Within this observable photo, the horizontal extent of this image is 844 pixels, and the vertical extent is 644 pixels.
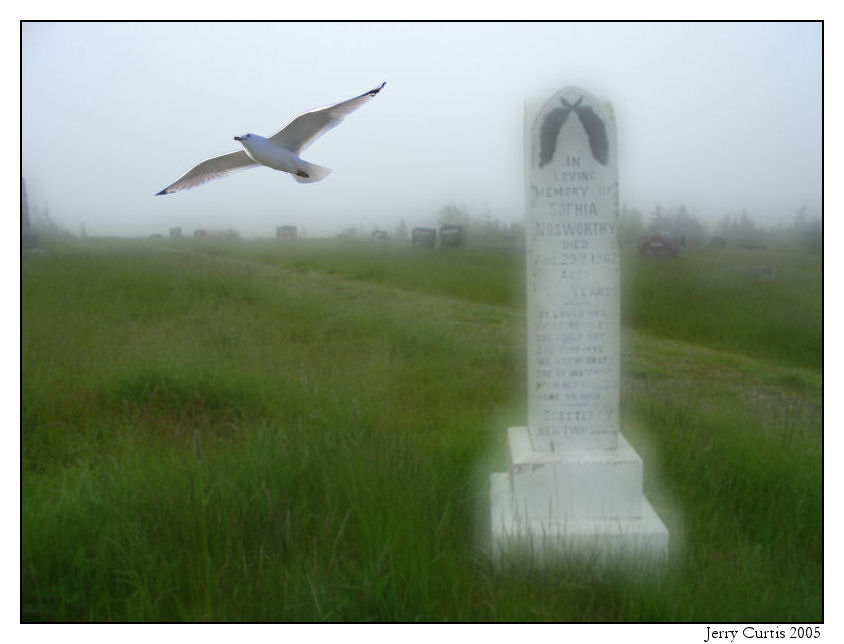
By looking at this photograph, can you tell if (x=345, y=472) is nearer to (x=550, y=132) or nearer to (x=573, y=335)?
(x=573, y=335)

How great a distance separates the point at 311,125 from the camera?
1.54m

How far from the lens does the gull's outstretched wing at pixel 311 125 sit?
4.91ft

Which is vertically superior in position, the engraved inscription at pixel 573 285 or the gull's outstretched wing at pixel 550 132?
the gull's outstretched wing at pixel 550 132

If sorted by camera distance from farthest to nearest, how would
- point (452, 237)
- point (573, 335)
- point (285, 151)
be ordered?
point (452, 237), point (573, 335), point (285, 151)

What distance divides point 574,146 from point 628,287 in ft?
17.1

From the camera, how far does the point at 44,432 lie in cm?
346

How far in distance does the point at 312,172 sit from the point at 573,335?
1660 millimetres

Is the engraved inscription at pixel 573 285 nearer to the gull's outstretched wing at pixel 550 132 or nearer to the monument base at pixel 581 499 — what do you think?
the gull's outstretched wing at pixel 550 132

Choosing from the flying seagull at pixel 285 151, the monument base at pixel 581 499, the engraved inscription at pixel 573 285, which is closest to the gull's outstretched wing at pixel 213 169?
the flying seagull at pixel 285 151

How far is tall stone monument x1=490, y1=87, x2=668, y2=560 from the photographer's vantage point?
8.64 ft

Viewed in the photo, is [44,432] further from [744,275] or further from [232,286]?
[744,275]

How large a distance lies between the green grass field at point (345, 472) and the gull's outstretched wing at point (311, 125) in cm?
139

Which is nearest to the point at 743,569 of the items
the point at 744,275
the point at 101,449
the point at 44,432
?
the point at 101,449

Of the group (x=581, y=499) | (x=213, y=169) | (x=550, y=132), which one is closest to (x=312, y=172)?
(x=213, y=169)
